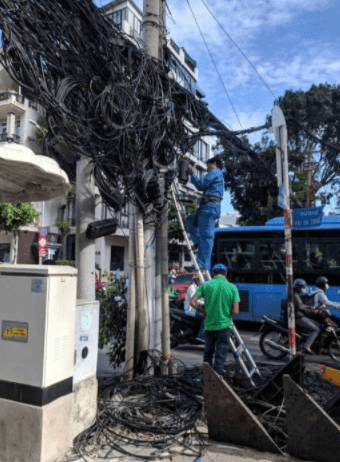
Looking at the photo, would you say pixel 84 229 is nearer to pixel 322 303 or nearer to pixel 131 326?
pixel 131 326

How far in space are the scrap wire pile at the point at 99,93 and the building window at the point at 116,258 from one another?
24220 millimetres

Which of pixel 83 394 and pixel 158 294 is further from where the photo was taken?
pixel 158 294

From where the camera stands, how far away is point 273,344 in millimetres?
7281

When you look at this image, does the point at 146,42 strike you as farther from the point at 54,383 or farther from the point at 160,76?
the point at 54,383

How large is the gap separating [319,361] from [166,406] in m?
4.24

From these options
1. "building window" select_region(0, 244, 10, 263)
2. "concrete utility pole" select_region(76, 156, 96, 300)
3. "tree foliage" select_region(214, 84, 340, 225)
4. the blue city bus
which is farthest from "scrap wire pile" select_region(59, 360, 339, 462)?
"building window" select_region(0, 244, 10, 263)

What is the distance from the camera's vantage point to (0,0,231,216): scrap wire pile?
409cm

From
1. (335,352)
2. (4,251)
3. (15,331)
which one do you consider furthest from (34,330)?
(4,251)

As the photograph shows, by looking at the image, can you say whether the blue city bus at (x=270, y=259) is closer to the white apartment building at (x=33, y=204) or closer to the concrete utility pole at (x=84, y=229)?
the concrete utility pole at (x=84, y=229)

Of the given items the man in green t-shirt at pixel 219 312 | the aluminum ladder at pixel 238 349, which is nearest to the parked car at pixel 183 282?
the aluminum ladder at pixel 238 349

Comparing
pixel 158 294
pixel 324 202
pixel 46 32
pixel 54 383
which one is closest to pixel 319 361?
pixel 158 294

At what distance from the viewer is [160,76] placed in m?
5.42

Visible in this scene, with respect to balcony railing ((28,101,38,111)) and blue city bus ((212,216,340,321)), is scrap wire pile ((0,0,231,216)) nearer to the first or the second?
balcony railing ((28,101,38,111))

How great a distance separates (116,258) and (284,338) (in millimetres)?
23267
